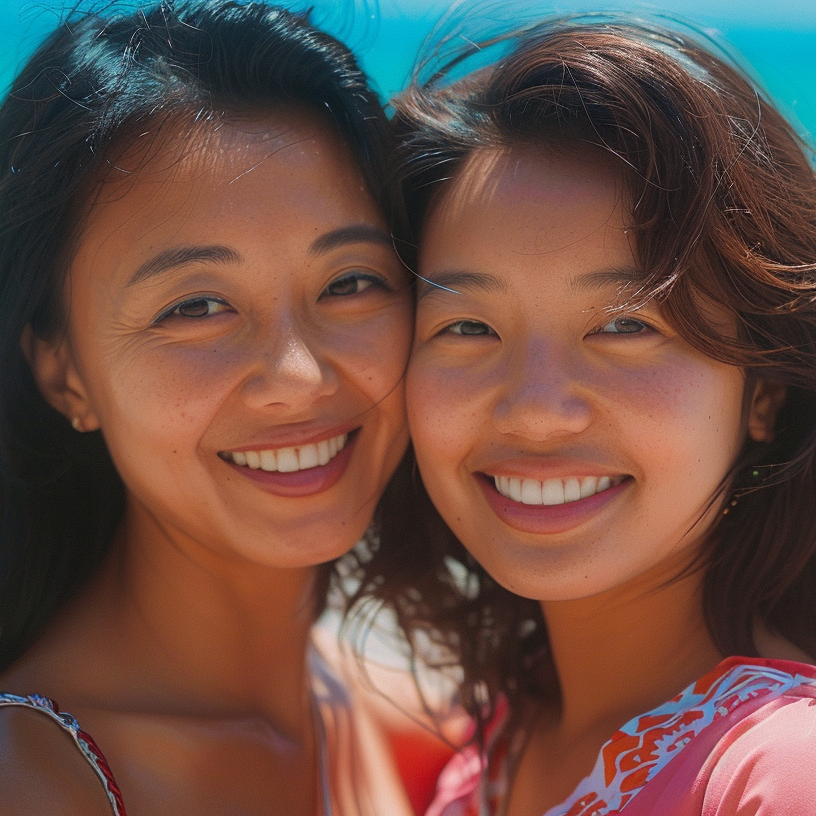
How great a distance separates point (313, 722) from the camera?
2.54 m

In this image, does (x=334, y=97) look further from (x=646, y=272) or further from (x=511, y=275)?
(x=646, y=272)

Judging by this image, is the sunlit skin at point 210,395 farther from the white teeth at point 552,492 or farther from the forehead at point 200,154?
the white teeth at point 552,492

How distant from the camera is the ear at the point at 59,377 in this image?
2.22 m

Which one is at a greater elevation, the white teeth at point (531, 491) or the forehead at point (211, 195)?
the forehead at point (211, 195)

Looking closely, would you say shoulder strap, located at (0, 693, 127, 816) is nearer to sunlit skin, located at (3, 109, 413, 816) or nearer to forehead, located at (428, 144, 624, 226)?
sunlit skin, located at (3, 109, 413, 816)

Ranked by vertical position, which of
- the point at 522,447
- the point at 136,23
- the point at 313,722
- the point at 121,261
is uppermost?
the point at 136,23

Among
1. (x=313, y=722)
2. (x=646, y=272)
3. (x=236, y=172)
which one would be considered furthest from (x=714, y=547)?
(x=236, y=172)

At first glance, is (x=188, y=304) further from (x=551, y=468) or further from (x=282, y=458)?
(x=551, y=468)

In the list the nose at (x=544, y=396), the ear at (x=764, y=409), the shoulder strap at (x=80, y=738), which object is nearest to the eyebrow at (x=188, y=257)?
the nose at (x=544, y=396)

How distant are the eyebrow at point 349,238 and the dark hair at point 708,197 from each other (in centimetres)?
8

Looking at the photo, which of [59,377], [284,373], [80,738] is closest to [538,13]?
[284,373]

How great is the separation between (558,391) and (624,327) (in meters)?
0.20

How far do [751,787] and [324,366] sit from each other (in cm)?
111

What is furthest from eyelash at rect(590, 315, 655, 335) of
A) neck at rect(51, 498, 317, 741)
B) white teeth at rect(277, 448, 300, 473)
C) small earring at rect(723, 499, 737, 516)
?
neck at rect(51, 498, 317, 741)
